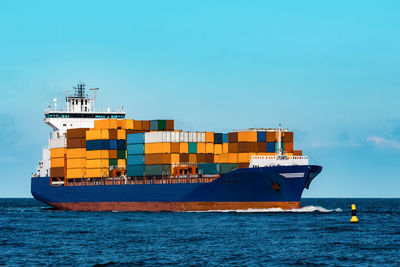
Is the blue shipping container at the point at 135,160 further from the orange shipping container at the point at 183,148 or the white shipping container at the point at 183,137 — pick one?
the white shipping container at the point at 183,137

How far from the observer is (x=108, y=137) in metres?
67.4

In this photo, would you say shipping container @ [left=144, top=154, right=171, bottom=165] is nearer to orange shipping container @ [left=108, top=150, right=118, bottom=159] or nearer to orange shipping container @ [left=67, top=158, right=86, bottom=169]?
orange shipping container @ [left=108, top=150, right=118, bottom=159]

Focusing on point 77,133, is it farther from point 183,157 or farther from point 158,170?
point 183,157

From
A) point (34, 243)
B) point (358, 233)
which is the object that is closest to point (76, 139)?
point (34, 243)

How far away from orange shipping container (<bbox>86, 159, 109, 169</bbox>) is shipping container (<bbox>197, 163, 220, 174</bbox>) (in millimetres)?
10670

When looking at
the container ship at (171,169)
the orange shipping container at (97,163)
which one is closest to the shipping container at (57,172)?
the container ship at (171,169)

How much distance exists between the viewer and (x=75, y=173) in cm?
7088

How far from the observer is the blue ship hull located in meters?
57.2

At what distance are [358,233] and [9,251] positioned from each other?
70.4 ft

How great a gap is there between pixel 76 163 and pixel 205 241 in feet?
112

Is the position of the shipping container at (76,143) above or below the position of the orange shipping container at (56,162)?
above

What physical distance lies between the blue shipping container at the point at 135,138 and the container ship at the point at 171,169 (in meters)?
0.10

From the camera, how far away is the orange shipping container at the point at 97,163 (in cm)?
6750

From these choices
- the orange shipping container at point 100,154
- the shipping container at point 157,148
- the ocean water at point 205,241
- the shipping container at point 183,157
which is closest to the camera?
the ocean water at point 205,241
